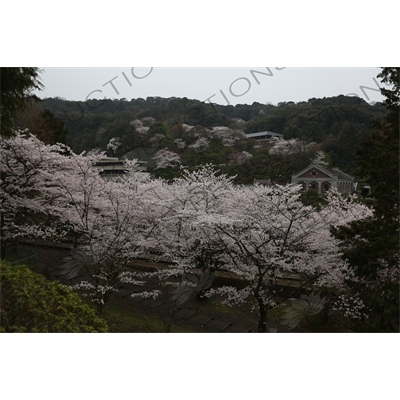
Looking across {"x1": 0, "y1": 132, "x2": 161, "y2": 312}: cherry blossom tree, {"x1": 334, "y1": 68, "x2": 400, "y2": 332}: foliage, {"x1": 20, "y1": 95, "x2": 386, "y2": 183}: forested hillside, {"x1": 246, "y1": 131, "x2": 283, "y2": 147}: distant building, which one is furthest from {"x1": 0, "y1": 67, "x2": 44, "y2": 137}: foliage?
{"x1": 334, "y1": 68, "x2": 400, "y2": 332}: foliage

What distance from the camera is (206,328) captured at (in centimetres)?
509

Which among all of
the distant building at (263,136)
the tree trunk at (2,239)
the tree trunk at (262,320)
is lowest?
the tree trunk at (262,320)

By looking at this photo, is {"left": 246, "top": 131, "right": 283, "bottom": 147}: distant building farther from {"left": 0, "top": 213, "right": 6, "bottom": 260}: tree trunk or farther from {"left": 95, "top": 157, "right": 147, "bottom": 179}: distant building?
{"left": 0, "top": 213, "right": 6, "bottom": 260}: tree trunk

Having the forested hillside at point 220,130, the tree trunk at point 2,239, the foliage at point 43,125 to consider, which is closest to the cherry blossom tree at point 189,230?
the forested hillside at point 220,130

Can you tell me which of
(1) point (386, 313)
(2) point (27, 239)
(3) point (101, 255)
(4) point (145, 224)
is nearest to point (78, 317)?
(3) point (101, 255)

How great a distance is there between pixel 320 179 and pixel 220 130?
194 centimetres

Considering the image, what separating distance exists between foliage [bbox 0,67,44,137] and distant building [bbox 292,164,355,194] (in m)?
3.98

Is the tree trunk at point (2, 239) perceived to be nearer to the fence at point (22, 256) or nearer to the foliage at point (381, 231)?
the fence at point (22, 256)

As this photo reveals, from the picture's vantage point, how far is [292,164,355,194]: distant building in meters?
5.34

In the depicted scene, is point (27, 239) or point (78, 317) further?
point (27, 239)

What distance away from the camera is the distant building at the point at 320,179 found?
5340 millimetres

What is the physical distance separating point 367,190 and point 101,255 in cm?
374

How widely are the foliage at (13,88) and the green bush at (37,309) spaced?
1.90 m

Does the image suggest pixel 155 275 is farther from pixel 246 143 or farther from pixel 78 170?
pixel 246 143
